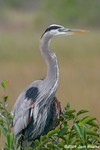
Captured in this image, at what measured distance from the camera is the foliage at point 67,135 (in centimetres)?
342

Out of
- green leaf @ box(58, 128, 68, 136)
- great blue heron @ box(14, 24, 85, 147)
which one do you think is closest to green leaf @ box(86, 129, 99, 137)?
green leaf @ box(58, 128, 68, 136)

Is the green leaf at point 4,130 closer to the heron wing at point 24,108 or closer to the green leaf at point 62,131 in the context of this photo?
the green leaf at point 62,131

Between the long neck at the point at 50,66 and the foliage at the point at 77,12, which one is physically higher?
the foliage at the point at 77,12

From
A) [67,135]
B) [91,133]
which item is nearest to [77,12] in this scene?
[67,135]

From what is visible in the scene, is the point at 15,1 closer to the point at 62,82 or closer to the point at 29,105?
the point at 62,82

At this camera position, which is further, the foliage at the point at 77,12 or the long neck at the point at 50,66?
the foliage at the point at 77,12

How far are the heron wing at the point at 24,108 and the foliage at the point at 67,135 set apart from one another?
83 cm

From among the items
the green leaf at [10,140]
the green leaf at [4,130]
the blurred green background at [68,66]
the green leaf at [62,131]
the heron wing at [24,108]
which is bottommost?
the green leaf at [10,140]

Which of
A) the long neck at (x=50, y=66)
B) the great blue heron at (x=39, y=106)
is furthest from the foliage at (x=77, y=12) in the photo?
the great blue heron at (x=39, y=106)

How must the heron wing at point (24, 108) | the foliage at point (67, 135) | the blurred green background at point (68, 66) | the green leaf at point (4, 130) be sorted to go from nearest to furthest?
1. the foliage at point (67, 135)
2. the green leaf at point (4, 130)
3. the heron wing at point (24, 108)
4. the blurred green background at point (68, 66)

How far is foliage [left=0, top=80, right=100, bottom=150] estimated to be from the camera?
3416 mm

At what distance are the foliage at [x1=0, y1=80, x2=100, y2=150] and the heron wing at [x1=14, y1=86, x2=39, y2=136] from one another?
83cm

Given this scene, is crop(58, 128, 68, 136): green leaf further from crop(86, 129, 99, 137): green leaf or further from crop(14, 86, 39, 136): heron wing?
crop(14, 86, 39, 136): heron wing

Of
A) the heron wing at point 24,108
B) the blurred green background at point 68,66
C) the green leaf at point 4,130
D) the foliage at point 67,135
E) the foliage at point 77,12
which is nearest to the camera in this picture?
the foliage at point 67,135
